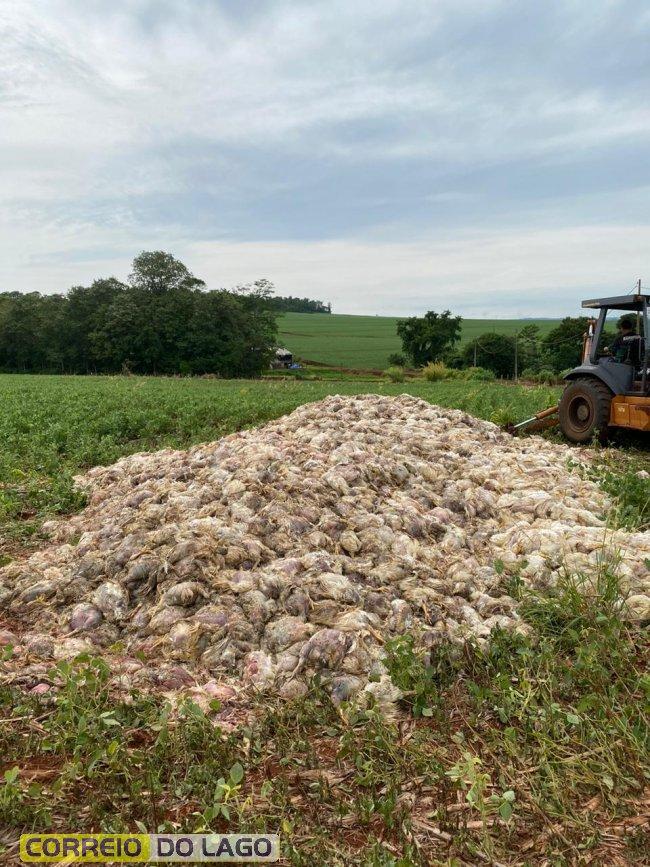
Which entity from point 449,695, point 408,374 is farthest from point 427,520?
point 408,374

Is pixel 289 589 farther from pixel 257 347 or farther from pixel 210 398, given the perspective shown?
pixel 257 347

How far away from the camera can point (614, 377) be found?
38.9 ft

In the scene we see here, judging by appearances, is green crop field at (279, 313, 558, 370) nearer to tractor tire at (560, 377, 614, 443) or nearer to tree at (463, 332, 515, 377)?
tree at (463, 332, 515, 377)

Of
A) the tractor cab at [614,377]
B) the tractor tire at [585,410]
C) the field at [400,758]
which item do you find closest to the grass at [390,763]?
the field at [400,758]

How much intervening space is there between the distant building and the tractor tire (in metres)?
49.7

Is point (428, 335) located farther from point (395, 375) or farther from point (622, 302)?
point (622, 302)

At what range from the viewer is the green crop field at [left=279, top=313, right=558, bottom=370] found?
6731 cm

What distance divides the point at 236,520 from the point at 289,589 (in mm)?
1189

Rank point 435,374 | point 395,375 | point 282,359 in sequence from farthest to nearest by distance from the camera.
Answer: point 282,359 < point 395,375 < point 435,374

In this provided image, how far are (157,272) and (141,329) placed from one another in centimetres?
951

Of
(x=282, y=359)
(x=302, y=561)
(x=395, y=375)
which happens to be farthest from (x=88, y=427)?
(x=282, y=359)

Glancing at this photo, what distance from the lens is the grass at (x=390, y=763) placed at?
3246 millimetres

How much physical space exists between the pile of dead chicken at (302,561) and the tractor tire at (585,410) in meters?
4.17

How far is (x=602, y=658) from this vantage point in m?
4.55
